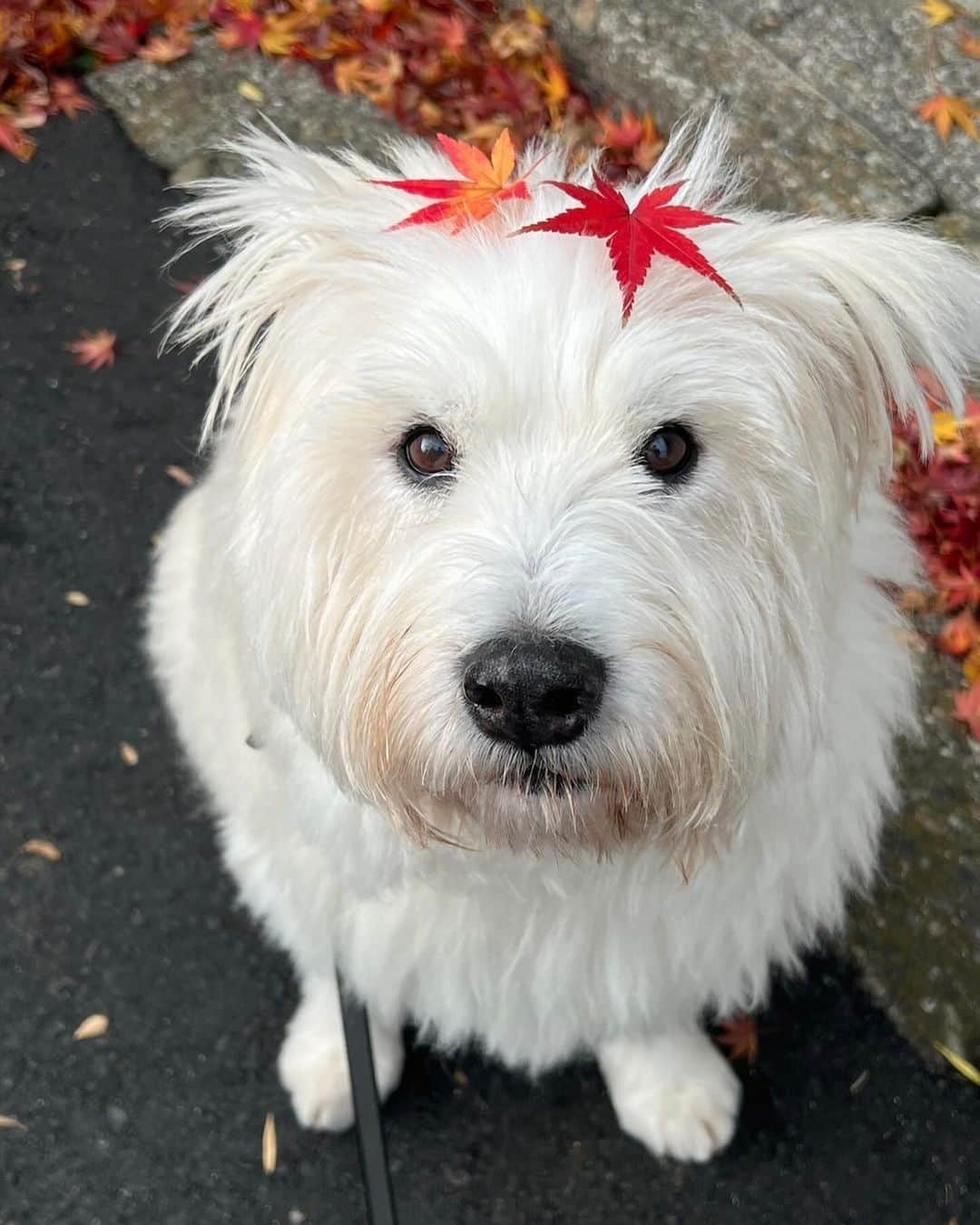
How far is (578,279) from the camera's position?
1.49m

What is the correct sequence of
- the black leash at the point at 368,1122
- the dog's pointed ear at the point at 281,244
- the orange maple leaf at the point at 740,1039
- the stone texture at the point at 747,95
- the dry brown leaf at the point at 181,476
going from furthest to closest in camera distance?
the dry brown leaf at the point at 181,476 → the stone texture at the point at 747,95 → the orange maple leaf at the point at 740,1039 → the black leash at the point at 368,1122 → the dog's pointed ear at the point at 281,244

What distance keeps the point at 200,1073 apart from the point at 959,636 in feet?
6.93

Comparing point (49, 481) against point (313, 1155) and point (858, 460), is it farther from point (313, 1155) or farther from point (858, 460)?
point (858, 460)

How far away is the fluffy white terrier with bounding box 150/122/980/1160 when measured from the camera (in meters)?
1.44

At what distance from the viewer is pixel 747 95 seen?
3496 millimetres

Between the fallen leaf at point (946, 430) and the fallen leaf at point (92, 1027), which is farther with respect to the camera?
the fallen leaf at point (946, 430)

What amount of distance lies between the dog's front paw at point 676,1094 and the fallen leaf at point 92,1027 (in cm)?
119

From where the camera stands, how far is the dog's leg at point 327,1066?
2652 millimetres

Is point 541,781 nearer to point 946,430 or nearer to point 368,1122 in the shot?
point 368,1122

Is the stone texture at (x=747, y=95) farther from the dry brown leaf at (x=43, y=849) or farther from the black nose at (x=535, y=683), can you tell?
the dry brown leaf at (x=43, y=849)

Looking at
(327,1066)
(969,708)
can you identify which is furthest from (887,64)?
(327,1066)

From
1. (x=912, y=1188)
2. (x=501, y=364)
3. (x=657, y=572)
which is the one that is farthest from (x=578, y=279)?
(x=912, y=1188)

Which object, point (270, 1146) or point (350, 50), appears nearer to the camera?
point (270, 1146)

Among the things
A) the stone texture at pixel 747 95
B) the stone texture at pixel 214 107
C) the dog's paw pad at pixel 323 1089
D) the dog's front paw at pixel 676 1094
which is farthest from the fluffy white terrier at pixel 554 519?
the stone texture at pixel 214 107
